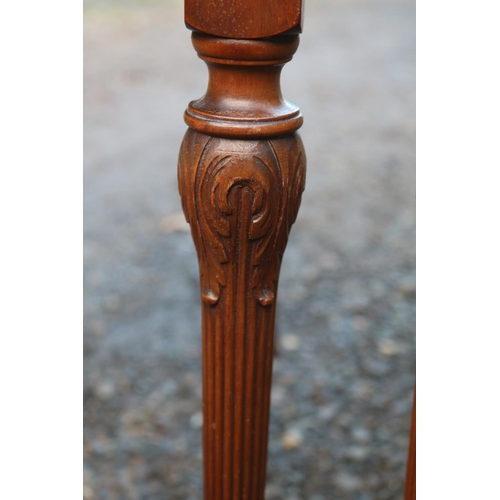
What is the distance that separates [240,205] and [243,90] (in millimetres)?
105

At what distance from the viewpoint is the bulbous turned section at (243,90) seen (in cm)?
61

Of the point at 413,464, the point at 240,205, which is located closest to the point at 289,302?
the point at 413,464

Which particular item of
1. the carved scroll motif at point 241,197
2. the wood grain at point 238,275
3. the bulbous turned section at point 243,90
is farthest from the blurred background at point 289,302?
the bulbous turned section at point 243,90

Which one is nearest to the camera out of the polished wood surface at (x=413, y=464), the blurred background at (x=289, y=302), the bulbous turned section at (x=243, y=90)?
the bulbous turned section at (x=243, y=90)

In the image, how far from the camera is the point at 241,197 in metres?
0.65

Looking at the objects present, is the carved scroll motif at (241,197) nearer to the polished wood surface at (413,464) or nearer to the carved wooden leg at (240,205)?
the carved wooden leg at (240,205)

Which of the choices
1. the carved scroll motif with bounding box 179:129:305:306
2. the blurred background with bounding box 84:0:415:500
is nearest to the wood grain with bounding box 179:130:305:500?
the carved scroll motif with bounding box 179:129:305:306

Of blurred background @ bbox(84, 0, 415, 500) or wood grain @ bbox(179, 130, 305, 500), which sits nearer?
wood grain @ bbox(179, 130, 305, 500)

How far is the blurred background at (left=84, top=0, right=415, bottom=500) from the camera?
1.51m

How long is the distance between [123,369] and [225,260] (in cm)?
115

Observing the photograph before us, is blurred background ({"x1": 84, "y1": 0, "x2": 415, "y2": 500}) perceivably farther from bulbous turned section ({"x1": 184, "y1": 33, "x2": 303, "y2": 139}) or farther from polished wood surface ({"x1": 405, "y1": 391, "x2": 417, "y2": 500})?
bulbous turned section ({"x1": 184, "y1": 33, "x2": 303, "y2": 139})

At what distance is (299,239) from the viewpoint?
244cm

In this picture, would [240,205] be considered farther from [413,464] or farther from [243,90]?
[413,464]
